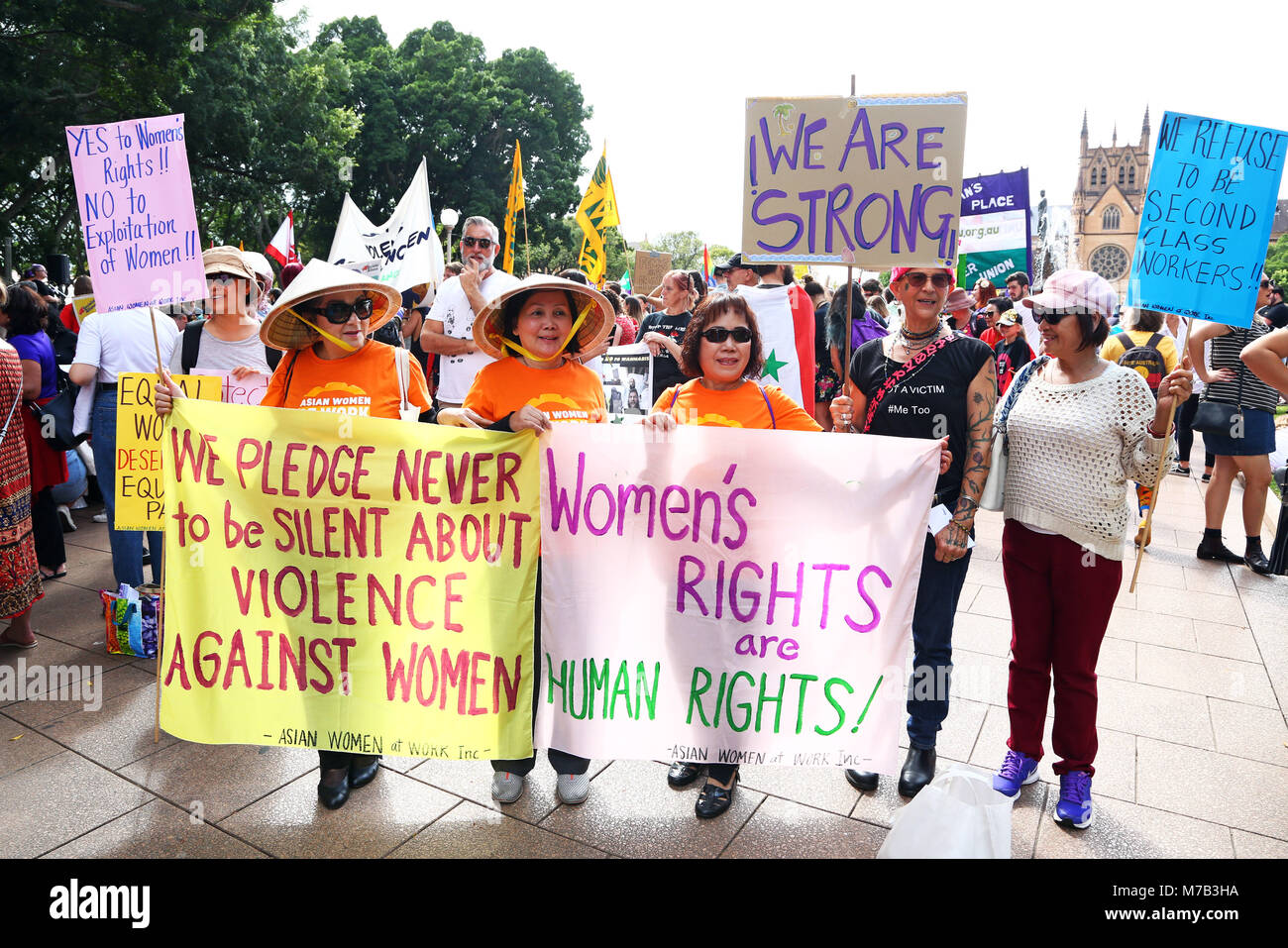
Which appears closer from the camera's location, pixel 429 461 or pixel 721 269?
pixel 429 461

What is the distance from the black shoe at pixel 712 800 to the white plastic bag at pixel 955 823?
0.81 meters

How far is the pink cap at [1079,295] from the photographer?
9.26 feet

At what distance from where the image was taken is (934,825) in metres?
2.22

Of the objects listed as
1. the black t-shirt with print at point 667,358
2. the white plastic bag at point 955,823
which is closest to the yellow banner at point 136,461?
the black t-shirt with print at point 667,358

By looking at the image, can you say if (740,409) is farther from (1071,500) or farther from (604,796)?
(604,796)

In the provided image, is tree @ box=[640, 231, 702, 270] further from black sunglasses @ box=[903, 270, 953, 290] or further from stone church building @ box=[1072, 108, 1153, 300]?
black sunglasses @ box=[903, 270, 953, 290]

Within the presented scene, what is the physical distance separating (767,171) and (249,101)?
63.2ft

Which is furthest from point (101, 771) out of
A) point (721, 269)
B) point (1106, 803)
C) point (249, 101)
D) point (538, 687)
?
point (249, 101)

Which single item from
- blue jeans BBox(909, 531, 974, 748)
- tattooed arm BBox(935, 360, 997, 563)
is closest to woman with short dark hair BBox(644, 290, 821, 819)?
tattooed arm BBox(935, 360, 997, 563)

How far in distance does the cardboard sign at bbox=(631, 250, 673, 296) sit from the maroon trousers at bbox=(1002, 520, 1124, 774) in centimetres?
870

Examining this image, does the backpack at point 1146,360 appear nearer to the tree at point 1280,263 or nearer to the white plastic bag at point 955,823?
the white plastic bag at point 955,823

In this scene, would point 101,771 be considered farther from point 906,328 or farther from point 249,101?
point 249,101

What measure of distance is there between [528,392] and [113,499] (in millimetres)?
3205
